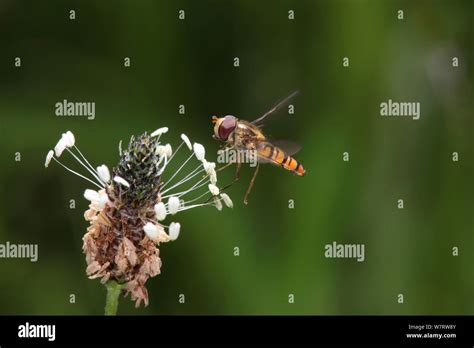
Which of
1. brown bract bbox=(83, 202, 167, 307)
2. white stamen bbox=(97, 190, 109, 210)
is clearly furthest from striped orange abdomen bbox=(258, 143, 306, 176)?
white stamen bbox=(97, 190, 109, 210)

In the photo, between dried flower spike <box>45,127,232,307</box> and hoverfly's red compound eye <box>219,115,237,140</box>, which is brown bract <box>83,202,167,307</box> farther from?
hoverfly's red compound eye <box>219,115,237,140</box>

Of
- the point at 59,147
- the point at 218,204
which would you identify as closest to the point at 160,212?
the point at 218,204

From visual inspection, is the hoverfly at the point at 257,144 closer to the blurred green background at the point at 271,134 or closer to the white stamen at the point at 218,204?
the white stamen at the point at 218,204

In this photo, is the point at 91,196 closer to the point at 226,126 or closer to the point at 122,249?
the point at 122,249

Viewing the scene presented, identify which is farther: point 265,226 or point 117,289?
point 265,226

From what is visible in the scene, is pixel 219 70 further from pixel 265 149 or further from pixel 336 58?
pixel 265 149

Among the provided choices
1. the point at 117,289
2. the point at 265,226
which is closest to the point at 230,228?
the point at 265,226
